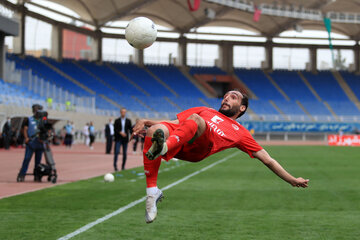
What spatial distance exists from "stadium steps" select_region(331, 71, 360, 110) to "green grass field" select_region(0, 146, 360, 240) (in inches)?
2406

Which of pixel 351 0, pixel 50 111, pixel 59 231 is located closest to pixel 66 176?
pixel 59 231

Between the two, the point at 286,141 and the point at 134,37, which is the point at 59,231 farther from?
the point at 286,141

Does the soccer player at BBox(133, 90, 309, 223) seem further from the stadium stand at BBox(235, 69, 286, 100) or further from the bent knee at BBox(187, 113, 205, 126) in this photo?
the stadium stand at BBox(235, 69, 286, 100)

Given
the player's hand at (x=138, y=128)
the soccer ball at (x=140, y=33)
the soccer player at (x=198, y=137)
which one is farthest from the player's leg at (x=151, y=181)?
the soccer ball at (x=140, y=33)

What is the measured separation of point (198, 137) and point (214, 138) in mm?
246

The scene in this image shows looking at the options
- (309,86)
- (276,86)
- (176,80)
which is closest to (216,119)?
(176,80)

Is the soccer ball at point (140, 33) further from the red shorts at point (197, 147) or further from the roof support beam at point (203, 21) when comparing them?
the roof support beam at point (203, 21)

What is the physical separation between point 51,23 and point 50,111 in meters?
23.3

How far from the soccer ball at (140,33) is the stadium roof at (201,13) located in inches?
1898

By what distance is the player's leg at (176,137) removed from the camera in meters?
5.35

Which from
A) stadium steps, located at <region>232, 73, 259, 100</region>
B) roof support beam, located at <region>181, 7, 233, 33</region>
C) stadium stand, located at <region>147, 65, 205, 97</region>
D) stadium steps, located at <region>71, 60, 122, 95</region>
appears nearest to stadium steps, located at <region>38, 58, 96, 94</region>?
stadium steps, located at <region>71, 60, 122, 95</region>

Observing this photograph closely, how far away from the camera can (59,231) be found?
7895 mm

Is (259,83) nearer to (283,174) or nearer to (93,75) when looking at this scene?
(93,75)

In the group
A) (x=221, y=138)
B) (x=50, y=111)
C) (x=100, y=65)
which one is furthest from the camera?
(x=100, y=65)
